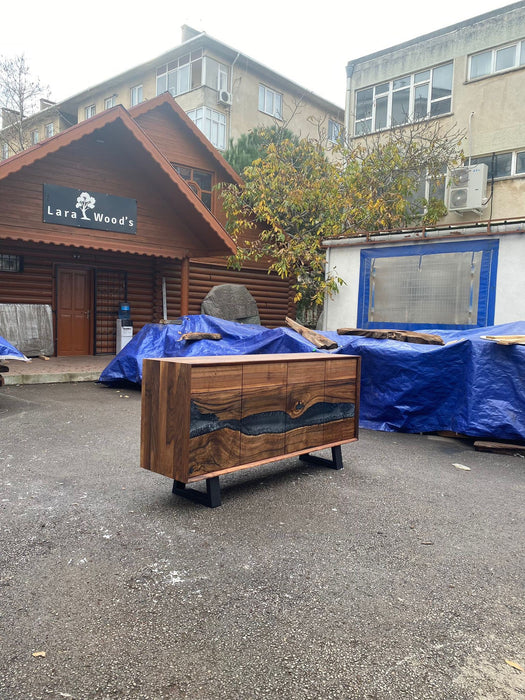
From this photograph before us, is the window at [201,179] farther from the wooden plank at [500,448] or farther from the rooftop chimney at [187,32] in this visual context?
the rooftop chimney at [187,32]

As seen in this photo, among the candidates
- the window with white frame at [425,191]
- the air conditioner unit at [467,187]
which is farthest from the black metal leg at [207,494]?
the air conditioner unit at [467,187]

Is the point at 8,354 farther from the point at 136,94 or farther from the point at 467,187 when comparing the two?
the point at 136,94

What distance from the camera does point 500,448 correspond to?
5941 mm

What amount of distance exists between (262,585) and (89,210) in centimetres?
1055

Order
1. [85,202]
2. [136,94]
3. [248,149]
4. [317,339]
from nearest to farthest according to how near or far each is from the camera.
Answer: [317,339] → [85,202] → [248,149] → [136,94]

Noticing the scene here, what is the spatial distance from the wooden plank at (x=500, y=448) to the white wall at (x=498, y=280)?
14.4ft

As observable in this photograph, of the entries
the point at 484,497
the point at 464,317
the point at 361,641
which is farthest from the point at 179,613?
the point at 464,317

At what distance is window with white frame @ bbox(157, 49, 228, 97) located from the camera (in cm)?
2383

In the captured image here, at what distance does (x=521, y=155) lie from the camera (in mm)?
16469

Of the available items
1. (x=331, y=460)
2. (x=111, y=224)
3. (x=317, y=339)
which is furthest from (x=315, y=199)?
(x=331, y=460)

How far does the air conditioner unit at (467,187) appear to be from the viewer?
16047 mm

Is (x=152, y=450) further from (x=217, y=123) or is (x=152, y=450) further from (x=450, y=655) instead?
(x=217, y=123)

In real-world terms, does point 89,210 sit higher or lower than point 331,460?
higher

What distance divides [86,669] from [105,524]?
1.51 meters
